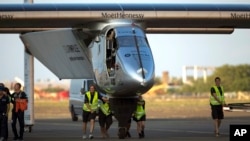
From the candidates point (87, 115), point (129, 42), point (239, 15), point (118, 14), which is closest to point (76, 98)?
point (87, 115)

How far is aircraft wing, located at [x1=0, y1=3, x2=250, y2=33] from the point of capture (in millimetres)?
26281

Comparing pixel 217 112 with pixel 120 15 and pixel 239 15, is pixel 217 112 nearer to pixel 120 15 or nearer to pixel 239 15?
pixel 239 15

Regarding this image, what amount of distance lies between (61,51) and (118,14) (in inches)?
182

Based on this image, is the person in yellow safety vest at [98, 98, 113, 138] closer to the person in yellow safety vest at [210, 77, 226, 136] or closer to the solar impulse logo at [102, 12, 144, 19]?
the solar impulse logo at [102, 12, 144, 19]

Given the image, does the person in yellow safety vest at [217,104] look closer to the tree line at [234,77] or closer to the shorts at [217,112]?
the shorts at [217,112]

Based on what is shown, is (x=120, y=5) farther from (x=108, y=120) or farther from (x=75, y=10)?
(x=108, y=120)

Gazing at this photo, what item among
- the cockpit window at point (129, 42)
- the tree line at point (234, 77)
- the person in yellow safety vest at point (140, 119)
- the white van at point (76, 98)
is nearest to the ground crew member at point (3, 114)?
the cockpit window at point (129, 42)

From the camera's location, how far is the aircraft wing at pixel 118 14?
26.3 metres

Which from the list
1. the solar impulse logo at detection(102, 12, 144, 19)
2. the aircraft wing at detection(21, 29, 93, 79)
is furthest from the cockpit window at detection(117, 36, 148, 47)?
the aircraft wing at detection(21, 29, 93, 79)

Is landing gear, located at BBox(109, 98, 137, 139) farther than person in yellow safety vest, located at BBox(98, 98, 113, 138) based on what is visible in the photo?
No

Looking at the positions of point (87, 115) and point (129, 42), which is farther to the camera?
point (87, 115)

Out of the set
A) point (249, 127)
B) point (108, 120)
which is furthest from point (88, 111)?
point (249, 127)

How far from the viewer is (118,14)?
2589 cm

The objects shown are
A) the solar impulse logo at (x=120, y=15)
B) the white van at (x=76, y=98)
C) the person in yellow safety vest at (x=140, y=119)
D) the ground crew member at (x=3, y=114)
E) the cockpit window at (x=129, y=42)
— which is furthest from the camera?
the white van at (x=76, y=98)
